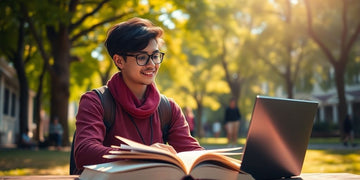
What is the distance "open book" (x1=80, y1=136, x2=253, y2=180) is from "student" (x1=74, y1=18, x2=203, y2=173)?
0.54m

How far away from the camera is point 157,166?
6.30 feet

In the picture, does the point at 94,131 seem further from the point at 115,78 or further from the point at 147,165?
the point at 147,165

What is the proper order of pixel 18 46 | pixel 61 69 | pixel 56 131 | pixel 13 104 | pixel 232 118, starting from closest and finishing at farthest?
1. pixel 232 118
2. pixel 61 69
3. pixel 56 131
4. pixel 18 46
5. pixel 13 104

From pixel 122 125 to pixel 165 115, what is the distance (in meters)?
0.33

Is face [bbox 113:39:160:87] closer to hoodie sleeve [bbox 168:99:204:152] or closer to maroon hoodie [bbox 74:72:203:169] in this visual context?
maroon hoodie [bbox 74:72:203:169]

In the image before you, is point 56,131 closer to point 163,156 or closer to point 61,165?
point 61,165

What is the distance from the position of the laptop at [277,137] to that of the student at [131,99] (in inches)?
29.8

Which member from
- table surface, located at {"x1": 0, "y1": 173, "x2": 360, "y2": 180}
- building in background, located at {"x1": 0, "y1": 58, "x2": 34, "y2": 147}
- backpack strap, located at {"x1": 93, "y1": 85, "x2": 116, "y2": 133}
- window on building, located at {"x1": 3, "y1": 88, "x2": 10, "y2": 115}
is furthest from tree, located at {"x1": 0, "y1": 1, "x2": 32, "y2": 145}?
table surface, located at {"x1": 0, "y1": 173, "x2": 360, "y2": 180}

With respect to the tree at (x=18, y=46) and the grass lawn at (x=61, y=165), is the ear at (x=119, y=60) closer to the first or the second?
the grass lawn at (x=61, y=165)

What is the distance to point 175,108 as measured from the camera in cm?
307

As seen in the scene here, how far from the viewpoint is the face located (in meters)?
2.81

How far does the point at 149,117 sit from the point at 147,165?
102cm

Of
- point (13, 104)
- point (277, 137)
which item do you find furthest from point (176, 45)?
point (277, 137)

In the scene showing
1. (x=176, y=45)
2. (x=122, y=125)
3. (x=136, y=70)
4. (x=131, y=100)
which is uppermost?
(x=176, y=45)
